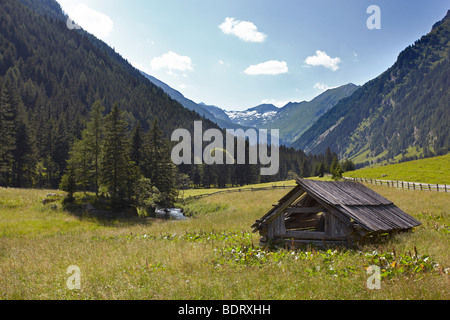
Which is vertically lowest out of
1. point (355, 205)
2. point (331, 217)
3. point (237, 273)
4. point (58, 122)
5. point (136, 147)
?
point (237, 273)

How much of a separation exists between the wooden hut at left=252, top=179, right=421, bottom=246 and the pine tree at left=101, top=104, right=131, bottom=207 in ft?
94.8

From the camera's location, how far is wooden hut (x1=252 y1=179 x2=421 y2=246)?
34.2 feet

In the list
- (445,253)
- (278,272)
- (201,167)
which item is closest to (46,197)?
(278,272)

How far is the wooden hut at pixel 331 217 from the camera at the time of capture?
34.2 ft

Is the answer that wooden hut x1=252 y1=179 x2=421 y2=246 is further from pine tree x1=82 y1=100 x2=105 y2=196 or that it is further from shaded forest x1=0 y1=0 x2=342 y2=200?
pine tree x1=82 y1=100 x2=105 y2=196

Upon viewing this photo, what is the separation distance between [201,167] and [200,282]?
360 ft

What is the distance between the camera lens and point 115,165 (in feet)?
122

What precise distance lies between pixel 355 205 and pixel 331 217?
1.37 metres

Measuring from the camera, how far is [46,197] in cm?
3594

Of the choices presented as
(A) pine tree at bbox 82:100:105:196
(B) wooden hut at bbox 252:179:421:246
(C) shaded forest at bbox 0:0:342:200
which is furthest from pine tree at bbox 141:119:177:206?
(B) wooden hut at bbox 252:179:421:246

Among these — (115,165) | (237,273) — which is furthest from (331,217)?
(115,165)

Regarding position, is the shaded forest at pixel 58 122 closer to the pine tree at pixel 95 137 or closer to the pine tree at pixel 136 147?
the pine tree at pixel 136 147

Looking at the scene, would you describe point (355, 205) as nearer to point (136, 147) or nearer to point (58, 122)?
point (136, 147)
